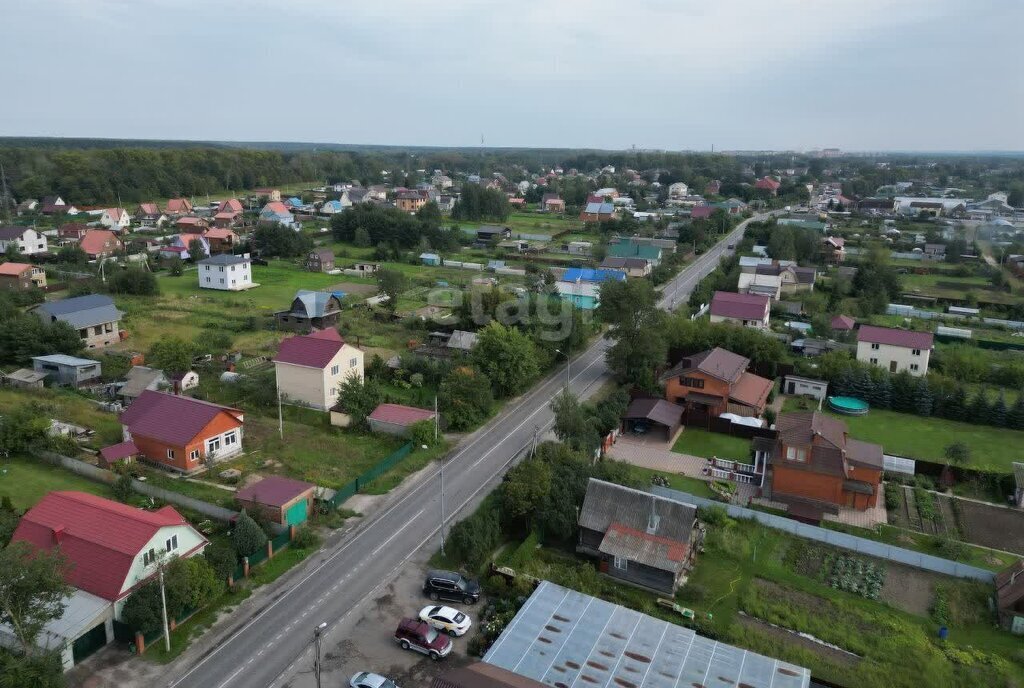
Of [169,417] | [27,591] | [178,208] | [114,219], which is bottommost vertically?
[169,417]

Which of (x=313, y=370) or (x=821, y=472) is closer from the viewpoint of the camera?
(x=821, y=472)

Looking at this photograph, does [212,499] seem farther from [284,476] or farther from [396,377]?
[396,377]

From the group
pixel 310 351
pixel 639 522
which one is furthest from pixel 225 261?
pixel 639 522

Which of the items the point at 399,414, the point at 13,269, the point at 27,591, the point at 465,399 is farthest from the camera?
the point at 13,269

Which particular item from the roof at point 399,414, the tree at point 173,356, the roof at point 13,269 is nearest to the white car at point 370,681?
the roof at point 399,414

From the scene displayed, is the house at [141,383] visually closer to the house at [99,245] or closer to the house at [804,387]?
the house at [804,387]

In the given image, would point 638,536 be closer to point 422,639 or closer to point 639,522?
point 639,522

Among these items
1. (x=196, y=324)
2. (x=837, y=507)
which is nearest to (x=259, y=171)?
(x=196, y=324)

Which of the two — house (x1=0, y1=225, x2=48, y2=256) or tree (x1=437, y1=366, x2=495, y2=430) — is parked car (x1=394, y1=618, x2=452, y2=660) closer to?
tree (x1=437, y1=366, x2=495, y2=430)
